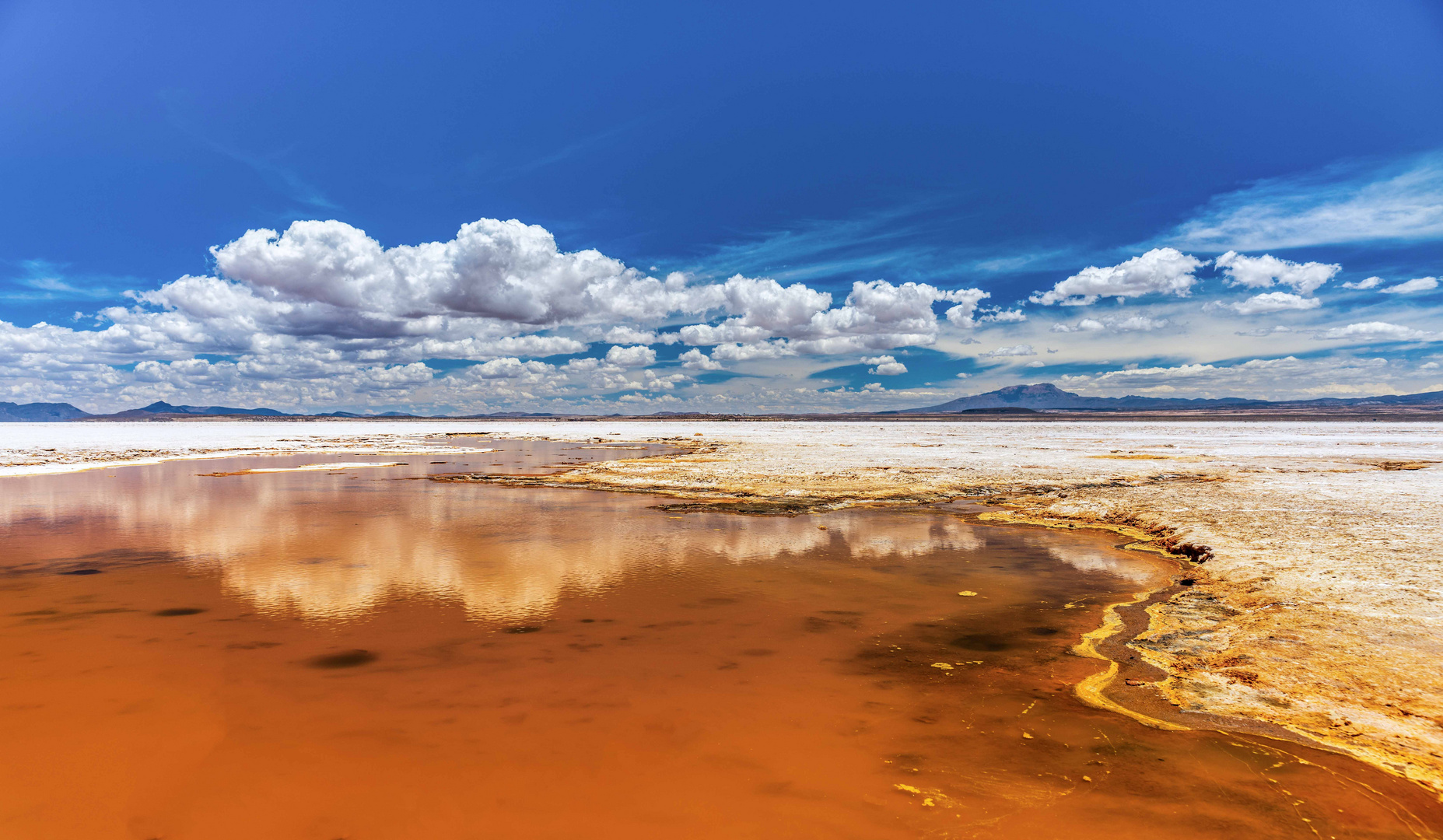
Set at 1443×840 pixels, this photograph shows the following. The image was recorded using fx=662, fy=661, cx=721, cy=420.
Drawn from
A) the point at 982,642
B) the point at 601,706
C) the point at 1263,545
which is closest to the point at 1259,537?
the point at 1263,545

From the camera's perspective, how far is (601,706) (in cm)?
648

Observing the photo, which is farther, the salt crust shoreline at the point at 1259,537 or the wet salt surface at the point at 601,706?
the salt crust shoreline at the point at 1259,537

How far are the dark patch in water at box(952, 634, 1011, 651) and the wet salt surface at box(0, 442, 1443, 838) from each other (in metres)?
0.07

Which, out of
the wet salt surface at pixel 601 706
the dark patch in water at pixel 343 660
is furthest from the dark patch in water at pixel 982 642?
the dark patch in water at pixel 343 660

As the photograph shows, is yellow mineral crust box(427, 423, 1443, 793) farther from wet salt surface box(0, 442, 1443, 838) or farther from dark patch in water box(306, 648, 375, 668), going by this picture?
dark patch in water box(306, 648, 375, 668)

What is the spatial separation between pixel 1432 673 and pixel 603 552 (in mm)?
11874

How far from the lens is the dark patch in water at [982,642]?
8.08 metres

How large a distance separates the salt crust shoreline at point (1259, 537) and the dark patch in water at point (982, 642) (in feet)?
5.07

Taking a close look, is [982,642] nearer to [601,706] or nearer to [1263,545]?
[601,706]

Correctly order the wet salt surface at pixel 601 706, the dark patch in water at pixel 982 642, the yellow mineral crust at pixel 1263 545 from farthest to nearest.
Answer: the dark patch in water at pixel 982 642, the yellow mineral crust at pixel 1263 545, the wet salt surface at pixel 601 706

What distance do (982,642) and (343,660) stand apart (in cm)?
766

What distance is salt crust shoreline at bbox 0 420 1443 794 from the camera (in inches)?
246

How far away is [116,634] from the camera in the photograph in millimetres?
8492

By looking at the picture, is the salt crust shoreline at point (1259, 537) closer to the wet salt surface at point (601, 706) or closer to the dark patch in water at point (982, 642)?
the wet salt surface at point (601, 706)
